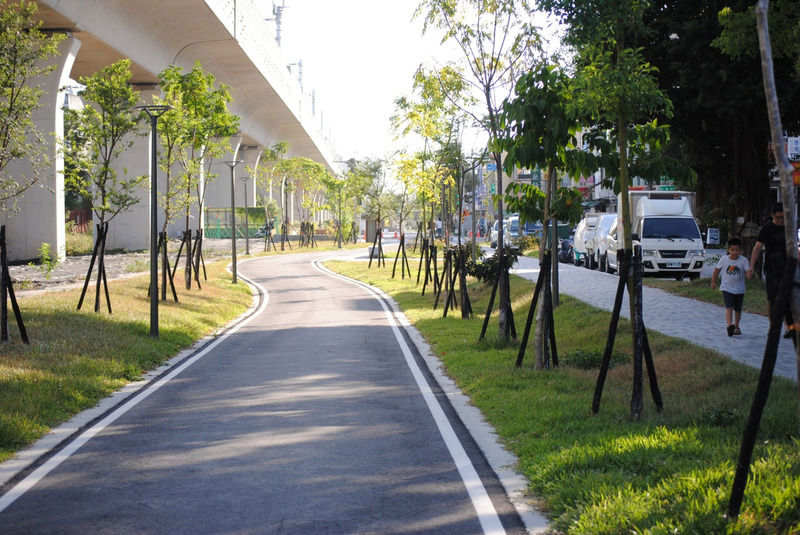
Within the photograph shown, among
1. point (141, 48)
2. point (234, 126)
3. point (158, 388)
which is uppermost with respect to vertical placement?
point (141, 48)

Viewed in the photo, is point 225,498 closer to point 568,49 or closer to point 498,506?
point 498,506

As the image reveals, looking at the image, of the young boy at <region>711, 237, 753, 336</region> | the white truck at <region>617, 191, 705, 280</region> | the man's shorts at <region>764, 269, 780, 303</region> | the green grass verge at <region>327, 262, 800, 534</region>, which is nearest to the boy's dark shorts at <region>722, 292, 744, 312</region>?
the young boy at <region>711, 237, 753, 336</region>

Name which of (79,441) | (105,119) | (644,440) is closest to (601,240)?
(105,119)

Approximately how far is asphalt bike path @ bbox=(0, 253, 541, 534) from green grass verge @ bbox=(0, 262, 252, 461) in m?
0.48

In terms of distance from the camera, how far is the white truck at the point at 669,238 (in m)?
27.0

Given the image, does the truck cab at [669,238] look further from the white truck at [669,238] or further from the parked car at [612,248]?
the parked car at [612,248]

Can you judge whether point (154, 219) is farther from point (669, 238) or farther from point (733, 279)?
point (669, 238)

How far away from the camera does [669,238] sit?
1069 inches

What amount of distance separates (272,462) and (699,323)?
35.3 ft

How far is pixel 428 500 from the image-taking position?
607cm

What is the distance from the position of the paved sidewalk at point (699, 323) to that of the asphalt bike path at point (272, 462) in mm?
4246

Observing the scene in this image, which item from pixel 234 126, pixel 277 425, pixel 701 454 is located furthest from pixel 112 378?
pixel 234 126

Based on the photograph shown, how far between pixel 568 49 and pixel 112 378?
1019 cm

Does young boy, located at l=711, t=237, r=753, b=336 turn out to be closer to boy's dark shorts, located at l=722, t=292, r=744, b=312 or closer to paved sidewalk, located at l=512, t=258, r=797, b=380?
boy's dark shorts, located at l=722, t=292, r=744, b=312
